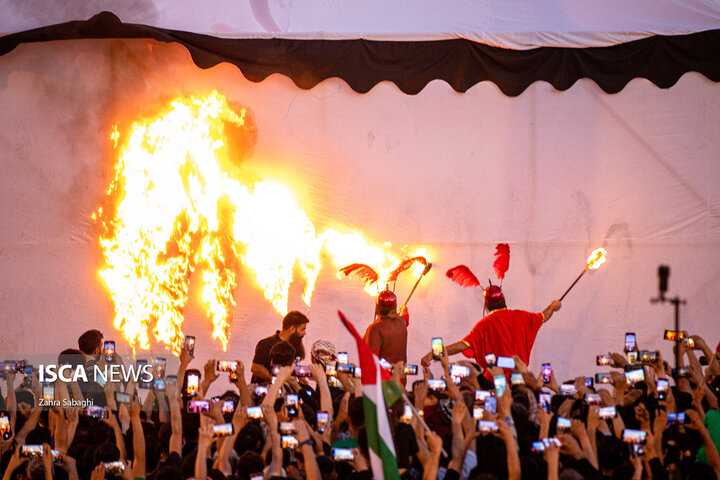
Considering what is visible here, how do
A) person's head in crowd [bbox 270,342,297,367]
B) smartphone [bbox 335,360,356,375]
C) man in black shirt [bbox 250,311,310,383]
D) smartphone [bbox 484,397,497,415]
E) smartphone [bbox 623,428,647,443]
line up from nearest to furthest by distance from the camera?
smartphone [bbox 623,428,647,443] < smartphone [bbox 484,397,497,415] < smartphone [bbox 335,360,356,375] < person's head in crowd [bbox 270,342,297,367] < man in black shirt [bbox 250,311,310,383]

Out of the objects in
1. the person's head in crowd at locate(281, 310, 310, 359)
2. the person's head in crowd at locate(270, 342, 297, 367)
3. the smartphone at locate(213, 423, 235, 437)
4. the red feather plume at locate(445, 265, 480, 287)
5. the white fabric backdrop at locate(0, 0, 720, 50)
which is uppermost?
the white fabric backdrop at locate(0, 0, 720, 50)

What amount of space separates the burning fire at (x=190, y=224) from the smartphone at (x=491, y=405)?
5.15m

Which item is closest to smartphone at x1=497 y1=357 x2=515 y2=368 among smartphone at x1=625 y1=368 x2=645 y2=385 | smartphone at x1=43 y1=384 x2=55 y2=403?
smartphone at x1=625 y1=368 x2=645 y2=385

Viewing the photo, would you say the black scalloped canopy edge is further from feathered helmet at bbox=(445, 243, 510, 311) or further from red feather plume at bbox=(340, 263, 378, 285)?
red feather plume at bbox=(340, 263, 378, 285)

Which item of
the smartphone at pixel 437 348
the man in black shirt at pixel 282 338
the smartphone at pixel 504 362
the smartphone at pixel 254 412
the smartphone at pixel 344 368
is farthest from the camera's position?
the man in black shirt at pixel 282 338

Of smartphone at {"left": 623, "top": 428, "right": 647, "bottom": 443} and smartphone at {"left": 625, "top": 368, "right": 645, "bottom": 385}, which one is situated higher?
smartphone at {"left": 625, "top": 368, "right": 645, "bottom": 385}

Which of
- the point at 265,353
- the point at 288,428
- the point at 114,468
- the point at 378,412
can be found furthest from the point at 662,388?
the point at 265,353

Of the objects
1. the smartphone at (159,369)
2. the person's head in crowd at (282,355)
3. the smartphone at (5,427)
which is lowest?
the smartphone at (5,427)

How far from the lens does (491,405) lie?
17.1ft

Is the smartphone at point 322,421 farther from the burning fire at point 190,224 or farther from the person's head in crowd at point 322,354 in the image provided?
the burning fire at point 190,224

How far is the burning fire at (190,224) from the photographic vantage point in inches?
408

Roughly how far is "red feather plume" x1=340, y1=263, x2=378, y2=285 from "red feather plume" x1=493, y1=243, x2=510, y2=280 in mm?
1214

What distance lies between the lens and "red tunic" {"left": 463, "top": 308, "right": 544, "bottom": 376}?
793 centimetres

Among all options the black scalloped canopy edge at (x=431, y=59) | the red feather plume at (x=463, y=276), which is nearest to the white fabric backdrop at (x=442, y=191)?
the black scalloped canopy edge at (x=431, y=59)
